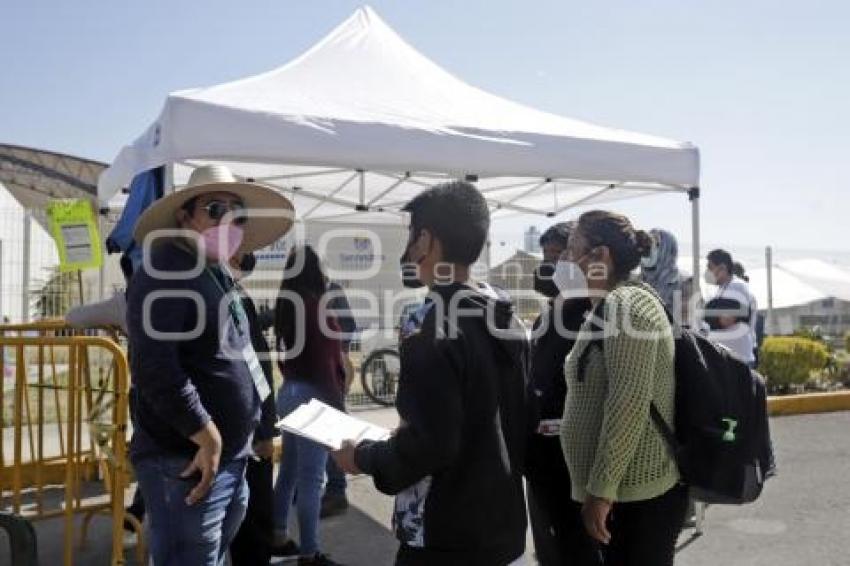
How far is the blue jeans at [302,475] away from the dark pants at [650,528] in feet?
5.56

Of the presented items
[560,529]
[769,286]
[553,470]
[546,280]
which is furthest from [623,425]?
[769,286]

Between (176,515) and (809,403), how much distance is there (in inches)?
340

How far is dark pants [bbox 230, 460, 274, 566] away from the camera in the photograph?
3629mm

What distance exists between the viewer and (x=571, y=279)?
114 inches

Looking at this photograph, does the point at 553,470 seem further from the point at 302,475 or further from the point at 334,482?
the point at 334,482

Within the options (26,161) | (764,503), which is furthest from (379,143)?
(26,161)

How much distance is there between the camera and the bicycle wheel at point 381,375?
9422mm

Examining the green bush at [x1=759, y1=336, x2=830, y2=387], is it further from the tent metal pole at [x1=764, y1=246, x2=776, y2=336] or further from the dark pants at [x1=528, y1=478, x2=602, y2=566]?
the dark pants at [x1=528, y1=478, x2=602, y2=566]

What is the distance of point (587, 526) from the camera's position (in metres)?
2.50

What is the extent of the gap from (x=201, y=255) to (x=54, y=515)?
2857mm

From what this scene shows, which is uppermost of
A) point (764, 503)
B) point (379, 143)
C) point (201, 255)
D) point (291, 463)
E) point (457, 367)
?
point (379, 143)

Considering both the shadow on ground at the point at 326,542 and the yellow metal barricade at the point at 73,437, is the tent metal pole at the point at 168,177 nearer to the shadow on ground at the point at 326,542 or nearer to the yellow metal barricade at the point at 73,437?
the yellow metal barricade at the point at 73,437

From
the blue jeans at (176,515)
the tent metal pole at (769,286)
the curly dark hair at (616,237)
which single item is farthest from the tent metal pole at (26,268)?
the tent metal pole at (769,286)

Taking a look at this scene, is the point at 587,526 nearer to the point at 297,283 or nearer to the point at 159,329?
the point at 159,329
